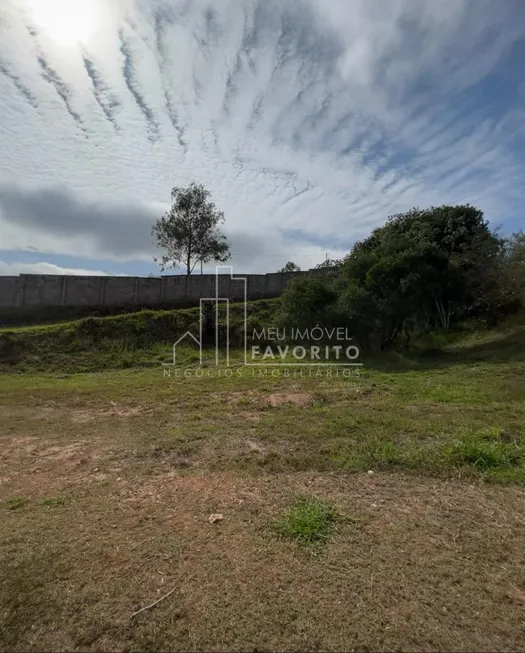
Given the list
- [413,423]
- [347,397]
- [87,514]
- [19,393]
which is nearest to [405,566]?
[87,514]

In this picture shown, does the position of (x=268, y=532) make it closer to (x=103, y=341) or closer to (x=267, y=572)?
(x=267, y=572)

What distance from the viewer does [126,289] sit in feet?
54.5

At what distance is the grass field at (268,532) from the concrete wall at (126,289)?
1218 cm

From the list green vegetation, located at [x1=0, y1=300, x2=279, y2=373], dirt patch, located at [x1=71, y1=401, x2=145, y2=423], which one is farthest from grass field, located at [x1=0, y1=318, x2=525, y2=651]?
green vegetation, located at [x1=0, y1=300, x2=279, y2=373]

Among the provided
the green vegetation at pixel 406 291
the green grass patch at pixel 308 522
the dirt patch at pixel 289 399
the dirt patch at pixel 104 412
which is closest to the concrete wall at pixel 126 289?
the green vegetation at pixel 406 291

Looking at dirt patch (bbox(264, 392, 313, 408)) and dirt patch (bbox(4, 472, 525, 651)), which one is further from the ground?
dirt patch (bbox(264, 392, 313, 408))

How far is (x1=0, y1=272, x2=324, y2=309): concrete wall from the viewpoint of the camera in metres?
15.8

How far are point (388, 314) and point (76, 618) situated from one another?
9667mm

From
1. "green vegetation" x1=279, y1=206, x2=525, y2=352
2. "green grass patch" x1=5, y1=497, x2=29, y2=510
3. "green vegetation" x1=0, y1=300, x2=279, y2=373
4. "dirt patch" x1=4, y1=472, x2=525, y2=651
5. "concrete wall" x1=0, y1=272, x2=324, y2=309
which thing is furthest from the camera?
"concrete wall" x1=0, y1=272, x2=324, y2=309

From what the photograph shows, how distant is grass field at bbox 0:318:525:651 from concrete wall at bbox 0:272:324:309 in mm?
12177

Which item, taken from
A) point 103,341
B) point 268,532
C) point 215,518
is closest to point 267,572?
point 268,532

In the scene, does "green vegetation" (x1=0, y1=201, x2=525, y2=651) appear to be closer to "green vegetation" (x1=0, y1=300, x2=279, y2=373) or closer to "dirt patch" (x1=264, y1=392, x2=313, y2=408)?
"dirt patch" (x1=264, y1=392, x2=313, y2=408)

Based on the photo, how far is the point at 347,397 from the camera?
19.9 feet

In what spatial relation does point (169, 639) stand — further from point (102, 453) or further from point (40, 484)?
point (102, 453)
